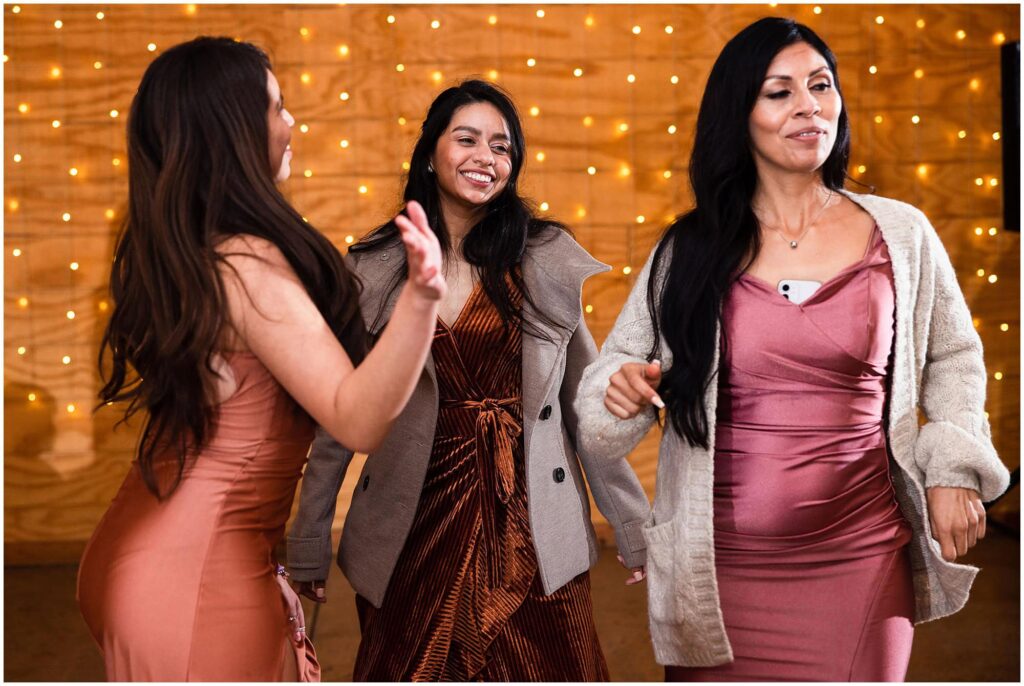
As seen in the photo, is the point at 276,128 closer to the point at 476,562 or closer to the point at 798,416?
the point at 798,416

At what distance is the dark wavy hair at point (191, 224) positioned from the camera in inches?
62.6

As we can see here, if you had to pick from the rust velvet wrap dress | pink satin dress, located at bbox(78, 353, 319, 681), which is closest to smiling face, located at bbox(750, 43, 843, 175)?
the rust velvet wrap dress

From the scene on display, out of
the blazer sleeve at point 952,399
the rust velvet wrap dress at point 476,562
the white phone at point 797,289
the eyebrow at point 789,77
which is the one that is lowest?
→ the rust velvet wrap dress at point 476,562

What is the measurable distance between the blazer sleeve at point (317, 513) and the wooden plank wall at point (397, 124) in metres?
2.75

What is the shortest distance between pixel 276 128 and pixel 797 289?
917 millimetres

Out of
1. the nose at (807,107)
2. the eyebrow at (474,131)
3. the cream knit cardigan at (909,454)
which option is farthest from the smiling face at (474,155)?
the nose at (807,107)

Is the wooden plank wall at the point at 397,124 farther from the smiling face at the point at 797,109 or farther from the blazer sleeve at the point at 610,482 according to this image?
the smiling face at the point at 797,109

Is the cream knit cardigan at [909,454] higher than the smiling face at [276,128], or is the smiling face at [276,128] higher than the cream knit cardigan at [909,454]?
the smiling face at [276,128]

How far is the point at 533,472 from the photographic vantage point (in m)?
2.45

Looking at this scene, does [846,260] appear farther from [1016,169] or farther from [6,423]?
[6,423]

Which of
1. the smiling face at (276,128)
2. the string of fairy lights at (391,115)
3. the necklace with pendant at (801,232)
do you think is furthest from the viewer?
the string of fairy lights at (391,115)

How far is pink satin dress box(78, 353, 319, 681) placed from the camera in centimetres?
157

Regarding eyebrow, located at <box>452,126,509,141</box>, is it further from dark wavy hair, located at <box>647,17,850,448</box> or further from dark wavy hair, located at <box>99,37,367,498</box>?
dark wavy hair, located at <box>99,37,367,498</box>

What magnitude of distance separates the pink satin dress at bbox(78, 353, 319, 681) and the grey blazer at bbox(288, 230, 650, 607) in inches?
29.5
